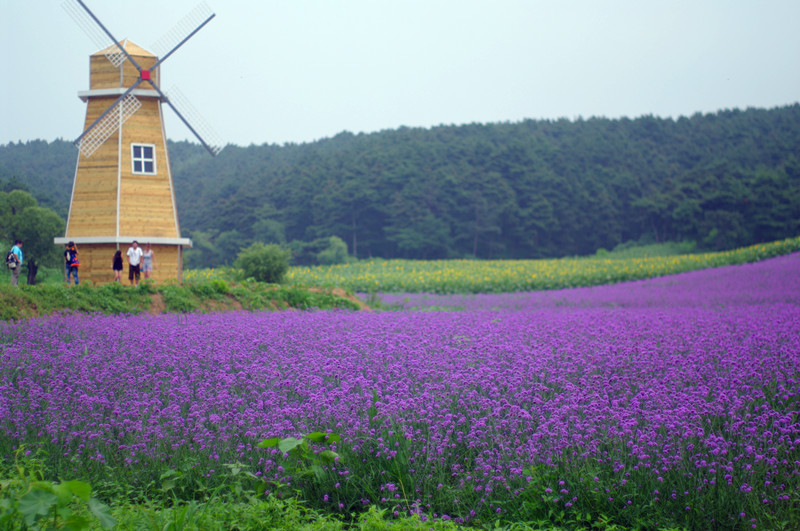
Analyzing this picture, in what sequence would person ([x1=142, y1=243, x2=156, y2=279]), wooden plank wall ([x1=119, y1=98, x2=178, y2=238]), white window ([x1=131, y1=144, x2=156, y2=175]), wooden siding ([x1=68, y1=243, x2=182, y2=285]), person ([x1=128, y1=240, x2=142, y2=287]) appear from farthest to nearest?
white window ([x1=131, y1=144, x2=156, y2=175]) → wooden plank wall ([x1=119, y1=98, x2=178, y2=238]) → wooden siding ([x1=68, y1=243, x2=182, y2=285]) → person ([x1=142, y1=243, x2=156, y2=279]) → person ([x1=128, y1=240, x2=142, y2=287])

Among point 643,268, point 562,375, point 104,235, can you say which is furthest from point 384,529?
point 643,268

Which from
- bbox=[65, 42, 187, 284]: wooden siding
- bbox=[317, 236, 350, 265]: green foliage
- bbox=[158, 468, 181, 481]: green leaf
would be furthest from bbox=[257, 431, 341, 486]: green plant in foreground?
bbox=[317, 236, 350, 265]: green foliage

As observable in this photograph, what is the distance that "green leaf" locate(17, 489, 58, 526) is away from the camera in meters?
2.58

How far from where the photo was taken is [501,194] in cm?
6119

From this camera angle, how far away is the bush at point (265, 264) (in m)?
20.5

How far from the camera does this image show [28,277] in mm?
24672

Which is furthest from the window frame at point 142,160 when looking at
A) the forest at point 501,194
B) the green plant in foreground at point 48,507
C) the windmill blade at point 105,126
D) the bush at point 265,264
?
the forest at point 501,194

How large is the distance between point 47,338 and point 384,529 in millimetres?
6275

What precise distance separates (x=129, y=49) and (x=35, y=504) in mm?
20289

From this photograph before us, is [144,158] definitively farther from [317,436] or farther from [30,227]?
[317,436]

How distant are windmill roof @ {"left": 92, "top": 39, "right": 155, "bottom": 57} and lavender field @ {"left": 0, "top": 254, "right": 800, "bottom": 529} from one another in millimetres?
15253

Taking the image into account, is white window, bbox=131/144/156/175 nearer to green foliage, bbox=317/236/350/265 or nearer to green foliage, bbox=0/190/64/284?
green foliage, bbox=0/190/64/284

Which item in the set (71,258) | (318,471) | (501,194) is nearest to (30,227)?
(71,258)

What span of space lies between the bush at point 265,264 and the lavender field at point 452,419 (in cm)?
1325
